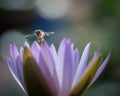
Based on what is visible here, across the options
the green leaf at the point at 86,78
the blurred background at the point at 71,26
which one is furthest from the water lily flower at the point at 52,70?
the blurred background at the point at 71,26

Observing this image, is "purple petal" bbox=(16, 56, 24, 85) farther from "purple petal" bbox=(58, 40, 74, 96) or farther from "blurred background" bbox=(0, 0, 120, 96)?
"blurred background" bbox=(0, 0, 120, 96)

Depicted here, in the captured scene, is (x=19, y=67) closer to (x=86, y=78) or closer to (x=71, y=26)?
(x=86, y=78)

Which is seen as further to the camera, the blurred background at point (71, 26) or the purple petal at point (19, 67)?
the blurred background at point (71, 26)

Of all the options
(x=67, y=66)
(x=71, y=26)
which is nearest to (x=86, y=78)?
(x=67, y=66)

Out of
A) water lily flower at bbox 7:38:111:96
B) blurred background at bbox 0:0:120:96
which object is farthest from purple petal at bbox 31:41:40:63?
blurred background at bbox 0:0:120:96

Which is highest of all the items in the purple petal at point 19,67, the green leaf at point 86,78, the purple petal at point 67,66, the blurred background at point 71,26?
the blurred background at point 71,26

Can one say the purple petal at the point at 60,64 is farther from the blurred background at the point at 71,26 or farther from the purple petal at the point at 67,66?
the blurred background at the point at 71,26
